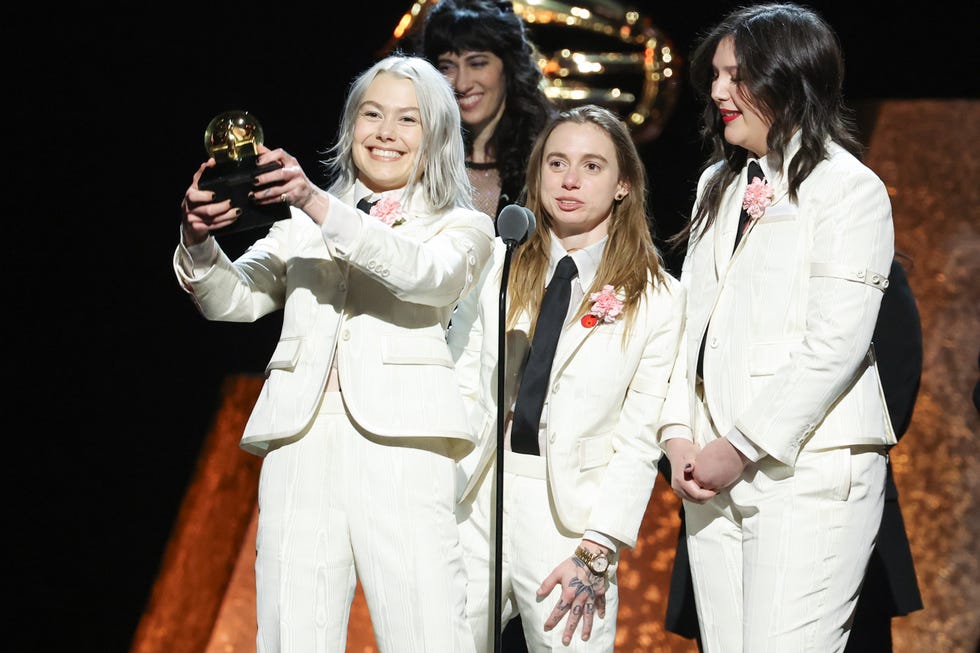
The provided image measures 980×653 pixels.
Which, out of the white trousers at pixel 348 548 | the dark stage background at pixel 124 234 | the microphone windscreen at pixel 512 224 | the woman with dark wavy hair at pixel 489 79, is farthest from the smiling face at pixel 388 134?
the dark stage background at pixel 124 234

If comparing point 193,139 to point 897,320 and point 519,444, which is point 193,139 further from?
point 897,320

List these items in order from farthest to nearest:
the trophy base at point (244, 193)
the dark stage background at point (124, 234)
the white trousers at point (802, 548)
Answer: the dark stage background at point (124, 234) < the white trousers at point (802, 548) < the trophy base at point (244, 193)

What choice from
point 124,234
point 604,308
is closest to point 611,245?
point 604,308

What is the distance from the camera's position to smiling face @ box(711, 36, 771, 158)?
2.08 metres

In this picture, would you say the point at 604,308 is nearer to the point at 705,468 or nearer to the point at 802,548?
the point at 705,468

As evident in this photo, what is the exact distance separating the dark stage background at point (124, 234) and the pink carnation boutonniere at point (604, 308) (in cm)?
123

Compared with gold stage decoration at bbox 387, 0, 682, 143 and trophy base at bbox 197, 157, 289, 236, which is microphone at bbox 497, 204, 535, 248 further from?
gold stage decoration at bbox 387, 0, 682, 143

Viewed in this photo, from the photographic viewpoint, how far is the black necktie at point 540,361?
211cm

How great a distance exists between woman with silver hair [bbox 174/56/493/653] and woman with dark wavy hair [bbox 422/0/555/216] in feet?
3.08

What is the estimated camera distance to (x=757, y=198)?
2.04 meters

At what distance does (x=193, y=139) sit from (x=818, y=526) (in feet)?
7.46

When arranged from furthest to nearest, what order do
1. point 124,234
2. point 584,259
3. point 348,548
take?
point 124,234 < point 584,259 < point 348,548

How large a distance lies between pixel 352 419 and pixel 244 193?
0.39 meters

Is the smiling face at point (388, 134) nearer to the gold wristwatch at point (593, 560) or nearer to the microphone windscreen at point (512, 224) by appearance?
the microphone windscreen at point (512, 224)
